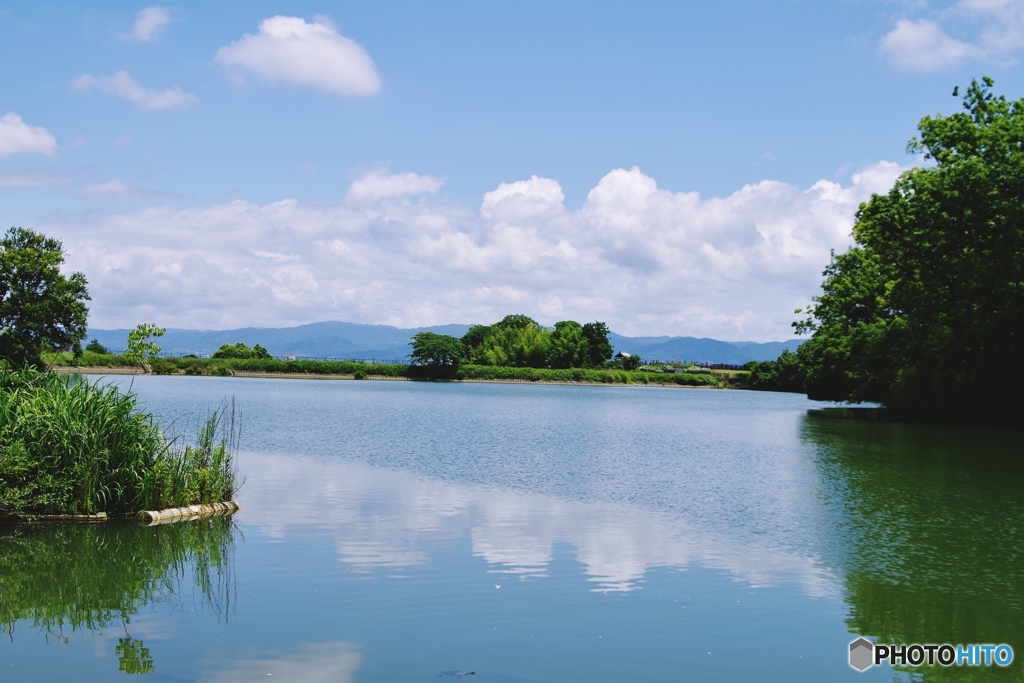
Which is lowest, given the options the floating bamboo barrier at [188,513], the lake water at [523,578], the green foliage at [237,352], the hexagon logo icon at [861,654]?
the hexagon logo icon at [861,654]

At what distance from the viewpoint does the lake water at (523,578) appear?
8.30 metres

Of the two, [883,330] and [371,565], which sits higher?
[883,330]

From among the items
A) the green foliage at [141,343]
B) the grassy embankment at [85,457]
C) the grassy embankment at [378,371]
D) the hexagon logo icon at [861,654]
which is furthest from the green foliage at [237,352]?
the hexagon logo icon at [861,654]

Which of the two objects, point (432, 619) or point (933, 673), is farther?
point (432, 619)

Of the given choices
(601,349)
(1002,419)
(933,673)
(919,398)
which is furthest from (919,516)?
(601,349)

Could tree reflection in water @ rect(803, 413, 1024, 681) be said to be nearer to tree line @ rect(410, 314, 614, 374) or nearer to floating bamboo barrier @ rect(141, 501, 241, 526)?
floating bamboo barrier @ rect(141, 501, 241, 526)

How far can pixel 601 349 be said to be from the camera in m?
130

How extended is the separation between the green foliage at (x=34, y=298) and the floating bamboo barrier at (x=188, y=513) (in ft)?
136

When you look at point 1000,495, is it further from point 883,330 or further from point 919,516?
point 883,330

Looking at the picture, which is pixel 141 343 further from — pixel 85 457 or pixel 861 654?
pixel 861 654

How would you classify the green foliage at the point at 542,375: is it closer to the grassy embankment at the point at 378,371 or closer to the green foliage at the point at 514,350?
the grassy embankment at the point at 378,371

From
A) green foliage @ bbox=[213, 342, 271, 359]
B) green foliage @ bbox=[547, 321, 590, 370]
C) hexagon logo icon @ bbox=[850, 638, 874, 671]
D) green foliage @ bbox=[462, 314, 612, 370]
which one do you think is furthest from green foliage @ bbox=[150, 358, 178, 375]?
hexagon logo icon @ bbox=[850, 638, 874, 671]

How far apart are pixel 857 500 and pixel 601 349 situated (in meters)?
111

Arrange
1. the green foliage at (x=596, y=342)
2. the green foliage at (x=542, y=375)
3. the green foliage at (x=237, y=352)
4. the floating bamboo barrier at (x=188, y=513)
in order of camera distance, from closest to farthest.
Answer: the floating bamboo barrier at (x=188, y=513) < the green foliage at (x=237, y=352) < the green foliage at (x=542, y=375) < the green foliage at (x=596, y=342)
